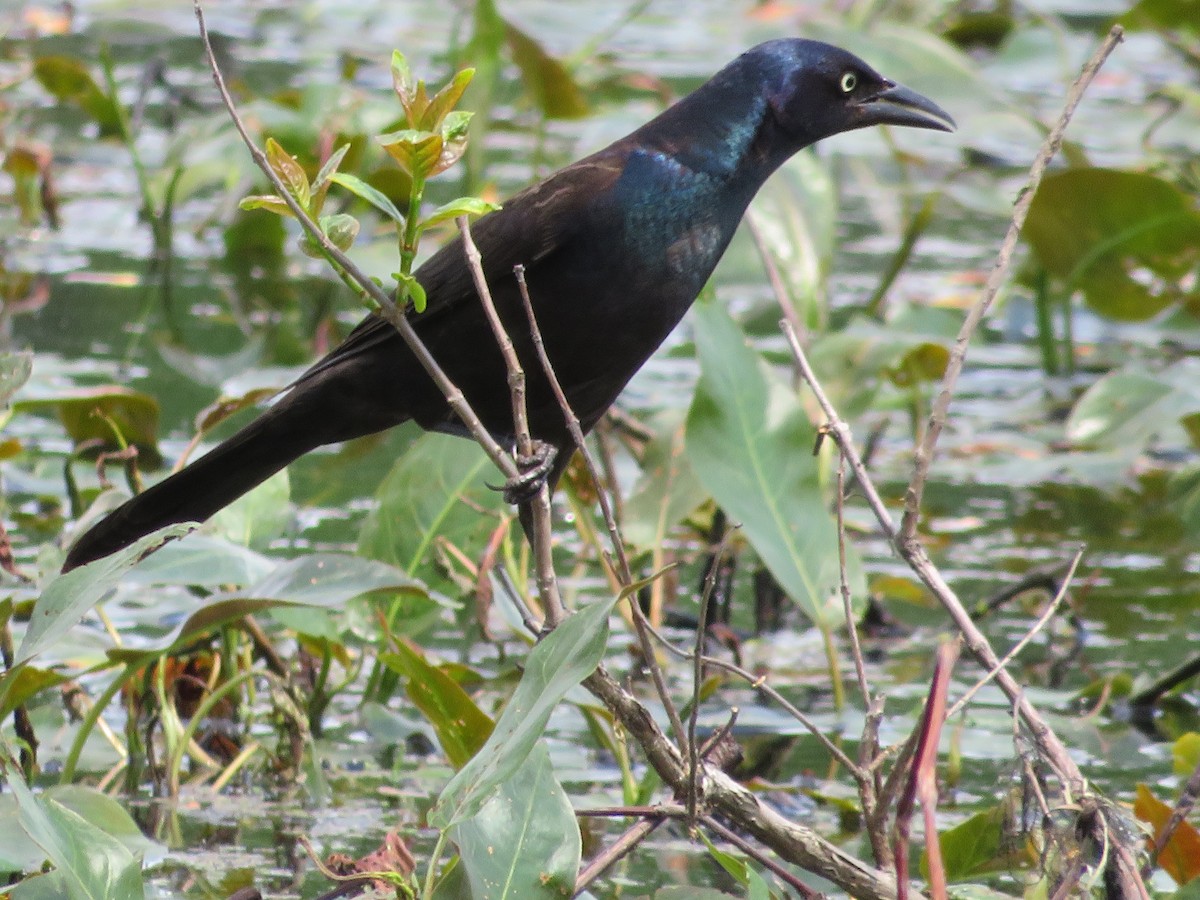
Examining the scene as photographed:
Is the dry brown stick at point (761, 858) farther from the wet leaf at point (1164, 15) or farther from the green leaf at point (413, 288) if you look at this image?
the wet leaf at point (1164, 15)

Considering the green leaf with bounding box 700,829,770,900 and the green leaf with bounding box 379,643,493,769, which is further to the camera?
the green leaf with bounding box 379,643,493,769

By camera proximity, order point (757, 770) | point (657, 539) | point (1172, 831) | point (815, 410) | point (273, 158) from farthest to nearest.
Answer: point (815, 410) → point (657, 539) → point (757, 770) → point (1172, 831) → point (273, 158)

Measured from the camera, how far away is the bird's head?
3.39 metres

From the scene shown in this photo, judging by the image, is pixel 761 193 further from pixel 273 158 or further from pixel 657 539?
pixel 273 158

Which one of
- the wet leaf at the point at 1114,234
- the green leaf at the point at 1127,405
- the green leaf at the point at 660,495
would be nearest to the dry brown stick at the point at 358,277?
the green leaf at the point at 660,495

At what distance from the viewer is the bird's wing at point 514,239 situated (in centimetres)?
318

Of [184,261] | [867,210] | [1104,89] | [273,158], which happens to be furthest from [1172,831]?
[1104,89]

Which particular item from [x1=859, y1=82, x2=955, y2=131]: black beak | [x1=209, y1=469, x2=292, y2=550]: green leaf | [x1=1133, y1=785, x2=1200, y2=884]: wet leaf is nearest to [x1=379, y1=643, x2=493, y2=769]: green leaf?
[x1=209, y1=469, x2=292, y2=550]: green leaf

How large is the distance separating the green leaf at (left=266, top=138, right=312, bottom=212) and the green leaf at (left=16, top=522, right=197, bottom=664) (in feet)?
1.33

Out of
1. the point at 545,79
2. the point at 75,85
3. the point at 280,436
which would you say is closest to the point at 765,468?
the point at 280,436

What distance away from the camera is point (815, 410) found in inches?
178

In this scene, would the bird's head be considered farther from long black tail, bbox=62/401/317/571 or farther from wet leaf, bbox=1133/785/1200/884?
wet leaf, bbox=1133/785/1200/884

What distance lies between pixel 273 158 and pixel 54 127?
6046mm

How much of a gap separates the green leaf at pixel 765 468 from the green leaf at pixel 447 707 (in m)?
0.93
